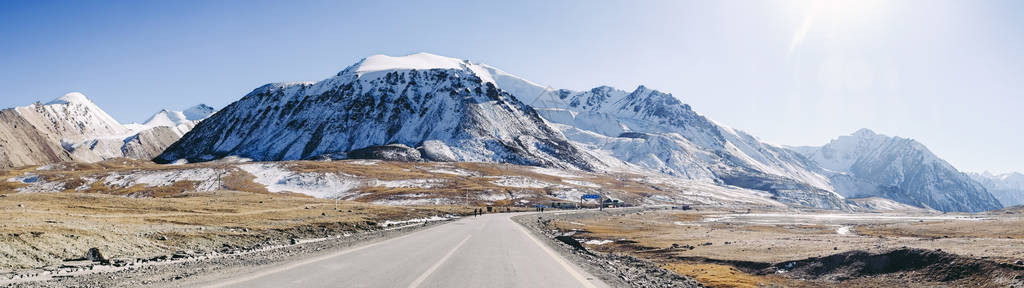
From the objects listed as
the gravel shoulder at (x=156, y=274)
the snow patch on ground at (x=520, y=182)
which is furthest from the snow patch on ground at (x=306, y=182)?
the gravel shoulder at (x=156, y=274)

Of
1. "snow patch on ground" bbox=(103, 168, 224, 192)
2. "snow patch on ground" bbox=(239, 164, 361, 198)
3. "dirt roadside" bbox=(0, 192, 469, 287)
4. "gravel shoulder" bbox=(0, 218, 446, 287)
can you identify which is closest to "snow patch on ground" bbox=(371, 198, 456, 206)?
"snow patch on ground" bbox=(239, 164, 361, 198)

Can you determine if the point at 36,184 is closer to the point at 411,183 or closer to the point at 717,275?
the point at 411,183

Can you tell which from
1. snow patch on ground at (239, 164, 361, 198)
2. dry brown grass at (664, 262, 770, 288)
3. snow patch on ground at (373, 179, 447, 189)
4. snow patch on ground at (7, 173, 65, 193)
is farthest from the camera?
snow patch on ground at (373, 179, 447, 189)

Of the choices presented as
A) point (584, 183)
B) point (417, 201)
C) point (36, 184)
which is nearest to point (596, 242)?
point (417, 201)

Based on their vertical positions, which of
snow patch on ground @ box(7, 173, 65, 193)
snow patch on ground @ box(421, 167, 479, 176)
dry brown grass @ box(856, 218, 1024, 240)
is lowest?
dry brown grass @ box(856, 218, 1024, 240)

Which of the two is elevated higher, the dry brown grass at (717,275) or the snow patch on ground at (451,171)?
the snow patch on ground at (451,171)

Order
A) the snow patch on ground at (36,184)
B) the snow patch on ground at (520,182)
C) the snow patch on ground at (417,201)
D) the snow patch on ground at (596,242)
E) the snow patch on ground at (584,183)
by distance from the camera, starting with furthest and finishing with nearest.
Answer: the snow patch on ground at (584,183)
the snow patch on ground at (520,182)
the snow patch on ground at (36,184)
the snow patch on ground at (417,201)
the snow patch on ground at (596,242)

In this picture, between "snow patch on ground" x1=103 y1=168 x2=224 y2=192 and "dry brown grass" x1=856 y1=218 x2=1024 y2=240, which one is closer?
"dry brown grass" x1=856 y1=218 x2=1024 y2=240

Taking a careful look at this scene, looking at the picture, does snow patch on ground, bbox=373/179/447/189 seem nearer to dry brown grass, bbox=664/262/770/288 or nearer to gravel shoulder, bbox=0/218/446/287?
dry brown grass, bbox=664/262/770/288

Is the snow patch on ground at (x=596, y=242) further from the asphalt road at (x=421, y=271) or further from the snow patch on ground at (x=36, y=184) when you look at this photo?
the snow patch on ground at (x=36, y=184)

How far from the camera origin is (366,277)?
14211mm

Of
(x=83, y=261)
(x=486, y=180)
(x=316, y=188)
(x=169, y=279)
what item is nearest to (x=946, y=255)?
(x=169, y=279)

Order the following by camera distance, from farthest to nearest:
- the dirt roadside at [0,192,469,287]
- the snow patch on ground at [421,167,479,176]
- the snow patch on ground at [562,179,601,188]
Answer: the snow patch on ground at [562,179,601,188], the snow patch on ground at [421,167,479,176], the dirt roadside at [0,192,469,287]

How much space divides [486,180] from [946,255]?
153327 millimetres
